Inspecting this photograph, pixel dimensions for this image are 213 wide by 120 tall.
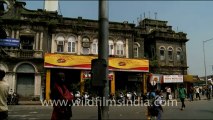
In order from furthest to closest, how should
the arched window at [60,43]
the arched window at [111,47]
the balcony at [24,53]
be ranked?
the arched window at [111,47], the arched window at [60,43], the balcony at [24,53]

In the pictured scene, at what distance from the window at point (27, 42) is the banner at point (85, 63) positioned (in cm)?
282

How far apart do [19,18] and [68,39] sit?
614cm

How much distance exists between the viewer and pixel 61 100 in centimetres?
677

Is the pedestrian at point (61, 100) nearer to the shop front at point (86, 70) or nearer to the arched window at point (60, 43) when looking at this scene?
the shop front at point (86, 70)

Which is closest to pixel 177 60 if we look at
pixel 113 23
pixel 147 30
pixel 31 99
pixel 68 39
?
pixel 147 30

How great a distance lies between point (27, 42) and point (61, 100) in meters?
27.6

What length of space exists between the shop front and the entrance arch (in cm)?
185

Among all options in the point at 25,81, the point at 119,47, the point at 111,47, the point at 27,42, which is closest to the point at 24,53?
the point at 27,42

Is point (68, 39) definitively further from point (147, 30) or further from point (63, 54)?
point (147, 30)

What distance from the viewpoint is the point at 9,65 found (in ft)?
102

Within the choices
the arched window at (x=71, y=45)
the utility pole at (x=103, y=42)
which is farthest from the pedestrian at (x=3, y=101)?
the arched window at (x=71, y=45)

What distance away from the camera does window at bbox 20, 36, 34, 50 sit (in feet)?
107

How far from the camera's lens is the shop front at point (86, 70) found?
3139 centimetres
